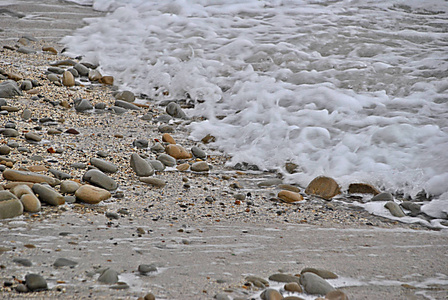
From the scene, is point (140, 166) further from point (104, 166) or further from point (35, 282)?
point (35, 282)

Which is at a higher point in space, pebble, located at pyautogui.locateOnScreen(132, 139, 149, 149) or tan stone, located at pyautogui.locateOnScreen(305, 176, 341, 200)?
pebble, located at pyautogui.locateOnScreen(132, 139, 149, 149)

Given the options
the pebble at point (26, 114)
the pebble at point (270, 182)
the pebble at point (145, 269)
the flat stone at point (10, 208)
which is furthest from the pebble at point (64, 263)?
the pebble at point (26, 114)

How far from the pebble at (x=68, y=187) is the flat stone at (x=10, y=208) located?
0.34m

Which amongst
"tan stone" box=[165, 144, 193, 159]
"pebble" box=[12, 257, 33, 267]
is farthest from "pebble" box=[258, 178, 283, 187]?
"pebble" box=[12, 257, 33, 267]

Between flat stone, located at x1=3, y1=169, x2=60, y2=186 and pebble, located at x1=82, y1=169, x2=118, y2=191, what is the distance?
198mm

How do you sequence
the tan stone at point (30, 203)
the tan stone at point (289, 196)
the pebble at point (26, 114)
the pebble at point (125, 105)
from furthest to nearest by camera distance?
the pebble at point (125, 105) → the pebble at point (26, 114) → the tan stone at point (289, 196) → the tan stone at point (30, 203)

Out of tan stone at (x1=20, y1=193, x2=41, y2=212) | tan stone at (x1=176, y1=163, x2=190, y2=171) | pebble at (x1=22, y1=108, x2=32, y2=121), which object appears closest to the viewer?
tan stone at (x1=20, y1=193, x2=41, y2=212)

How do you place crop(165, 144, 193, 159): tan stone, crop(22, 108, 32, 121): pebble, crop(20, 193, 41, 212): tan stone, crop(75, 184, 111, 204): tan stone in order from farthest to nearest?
crop(22, 108, 32, 121): pebble → crop(165, 144, 193, 159): tan stone → crop(75, 184, 111, 204): tan stone → crop(20, 193, 41, 212): tan stone

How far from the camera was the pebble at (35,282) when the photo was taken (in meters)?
1.52

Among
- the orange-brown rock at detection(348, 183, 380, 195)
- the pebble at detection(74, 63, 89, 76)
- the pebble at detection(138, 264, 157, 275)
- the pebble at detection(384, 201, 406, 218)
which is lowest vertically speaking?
the pebble at detection(384, 201, 406, 218)

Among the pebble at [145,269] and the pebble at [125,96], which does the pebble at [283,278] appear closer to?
the pebble at [145,269]

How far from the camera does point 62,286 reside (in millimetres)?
1562

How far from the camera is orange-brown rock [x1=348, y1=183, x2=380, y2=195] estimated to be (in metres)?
2.88

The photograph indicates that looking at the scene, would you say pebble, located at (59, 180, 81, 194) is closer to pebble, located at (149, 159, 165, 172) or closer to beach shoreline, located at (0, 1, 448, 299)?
beach shoreline, located at (0, 1, 448, 299)
